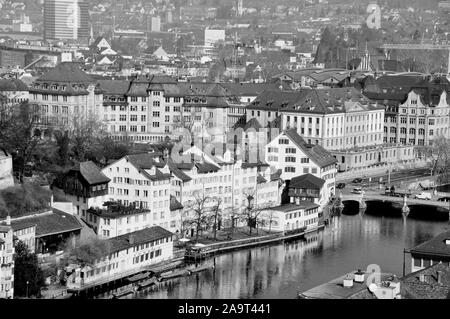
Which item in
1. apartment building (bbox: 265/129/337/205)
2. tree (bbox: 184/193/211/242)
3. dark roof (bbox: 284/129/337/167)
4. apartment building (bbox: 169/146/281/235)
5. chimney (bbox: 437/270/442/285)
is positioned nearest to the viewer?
chimney (bbox: 437/270/442/285)

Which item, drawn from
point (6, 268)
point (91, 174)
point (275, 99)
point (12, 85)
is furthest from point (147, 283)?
point (275, 99)

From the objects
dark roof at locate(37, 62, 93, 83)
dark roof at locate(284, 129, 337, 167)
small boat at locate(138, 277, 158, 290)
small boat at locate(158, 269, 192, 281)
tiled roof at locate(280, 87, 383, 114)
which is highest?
dark roof at locate(37, 62, 93, 83)

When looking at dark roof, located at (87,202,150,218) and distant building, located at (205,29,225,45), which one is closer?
dark roof, located at (87,202,150,218)

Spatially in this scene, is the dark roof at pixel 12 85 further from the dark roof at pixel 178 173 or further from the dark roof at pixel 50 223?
the dark roof at pixel 50 223

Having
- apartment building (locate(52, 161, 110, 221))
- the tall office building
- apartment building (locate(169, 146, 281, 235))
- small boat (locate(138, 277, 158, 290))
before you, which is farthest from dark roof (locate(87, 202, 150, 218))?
the tall office building

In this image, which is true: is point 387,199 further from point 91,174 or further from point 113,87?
point 113,87

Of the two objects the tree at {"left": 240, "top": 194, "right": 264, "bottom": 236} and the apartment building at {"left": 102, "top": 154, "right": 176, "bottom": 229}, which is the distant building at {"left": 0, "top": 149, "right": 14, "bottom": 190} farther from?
the tree at {"left": 240, "top": 194, "right": 264, "bottom": 236}
